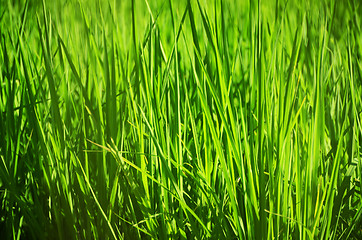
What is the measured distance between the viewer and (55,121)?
0.74 m

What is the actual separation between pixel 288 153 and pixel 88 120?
17.1 inches

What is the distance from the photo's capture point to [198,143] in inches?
28.3

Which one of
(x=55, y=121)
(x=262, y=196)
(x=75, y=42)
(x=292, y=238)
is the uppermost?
(x=75, y=42)

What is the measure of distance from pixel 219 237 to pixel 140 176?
17cm

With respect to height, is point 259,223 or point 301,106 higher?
point 301,106

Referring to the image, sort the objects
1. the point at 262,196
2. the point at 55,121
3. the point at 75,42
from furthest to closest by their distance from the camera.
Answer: the point at 75,42 < the point at 55,121 < the point at 262,196

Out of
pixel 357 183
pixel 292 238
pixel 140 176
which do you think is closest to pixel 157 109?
pixel 140 176

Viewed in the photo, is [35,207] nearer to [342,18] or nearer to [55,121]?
[55,121]

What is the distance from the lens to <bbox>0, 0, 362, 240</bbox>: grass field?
59 cm

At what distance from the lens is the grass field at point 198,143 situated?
592 millimetres

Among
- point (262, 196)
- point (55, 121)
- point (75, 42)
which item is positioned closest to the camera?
point (262, 196)

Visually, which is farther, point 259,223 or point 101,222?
point 101,222

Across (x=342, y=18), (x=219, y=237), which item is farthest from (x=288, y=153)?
(x=342, y=18)

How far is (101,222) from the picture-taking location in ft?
2.48
